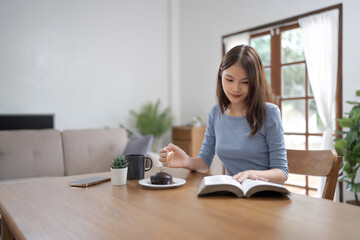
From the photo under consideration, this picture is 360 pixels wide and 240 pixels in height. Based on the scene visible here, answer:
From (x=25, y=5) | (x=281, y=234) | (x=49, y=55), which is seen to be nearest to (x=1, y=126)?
(x=49, y=55)

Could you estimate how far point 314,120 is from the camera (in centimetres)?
386

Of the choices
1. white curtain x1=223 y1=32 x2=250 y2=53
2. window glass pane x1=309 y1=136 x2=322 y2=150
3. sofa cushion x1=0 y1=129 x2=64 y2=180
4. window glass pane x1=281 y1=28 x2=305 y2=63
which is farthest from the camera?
white curtain x1=223 y1=32 x2=250 y2=53

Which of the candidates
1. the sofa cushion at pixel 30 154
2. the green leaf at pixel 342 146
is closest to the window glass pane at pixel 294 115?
the green leaf at pixel 342 146

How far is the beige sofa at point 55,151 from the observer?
3143 mm

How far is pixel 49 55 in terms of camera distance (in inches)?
177

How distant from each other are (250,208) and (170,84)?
15.8 ft

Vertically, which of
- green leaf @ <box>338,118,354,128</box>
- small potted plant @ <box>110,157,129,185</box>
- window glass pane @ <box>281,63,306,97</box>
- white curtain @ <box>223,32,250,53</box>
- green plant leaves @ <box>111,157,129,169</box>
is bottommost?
small potted plant @ <box>110,157,129,185</box>

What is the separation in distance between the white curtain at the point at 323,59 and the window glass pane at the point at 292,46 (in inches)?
7.8

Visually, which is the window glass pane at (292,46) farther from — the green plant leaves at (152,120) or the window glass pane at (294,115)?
the green plant leaves at (152,120)

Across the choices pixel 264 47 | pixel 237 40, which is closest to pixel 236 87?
pixel 264 47

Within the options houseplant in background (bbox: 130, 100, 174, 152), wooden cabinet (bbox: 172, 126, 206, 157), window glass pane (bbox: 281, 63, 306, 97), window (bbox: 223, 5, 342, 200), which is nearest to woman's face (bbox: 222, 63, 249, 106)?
window (bbox: 223, 5, 342, 200)

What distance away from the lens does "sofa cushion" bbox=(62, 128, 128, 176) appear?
3451 mm

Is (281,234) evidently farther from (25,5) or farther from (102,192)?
(25,5)

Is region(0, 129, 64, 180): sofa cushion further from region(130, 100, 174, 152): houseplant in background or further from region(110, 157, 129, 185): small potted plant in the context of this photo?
region(110, 157, 129, 185): small potted plant
